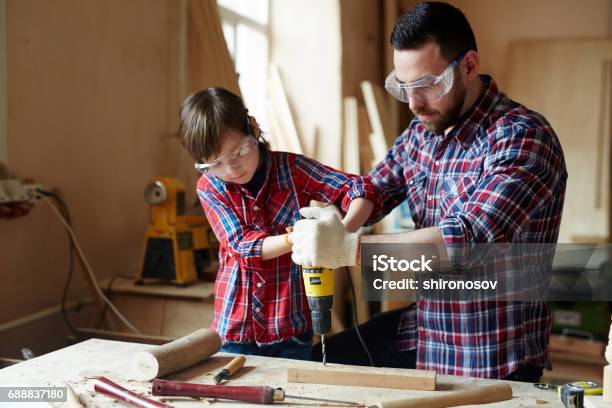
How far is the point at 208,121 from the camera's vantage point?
1816mm

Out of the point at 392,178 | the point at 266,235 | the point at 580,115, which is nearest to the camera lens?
the point at 266,235

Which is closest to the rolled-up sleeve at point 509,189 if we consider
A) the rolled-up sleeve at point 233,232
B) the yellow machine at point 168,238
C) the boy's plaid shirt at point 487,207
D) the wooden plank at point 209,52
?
the boy's plaid shirt at point 487,207

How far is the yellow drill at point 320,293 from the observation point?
1562mm

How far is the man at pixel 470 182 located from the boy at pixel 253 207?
0.84ft

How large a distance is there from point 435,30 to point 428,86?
0.49 feet

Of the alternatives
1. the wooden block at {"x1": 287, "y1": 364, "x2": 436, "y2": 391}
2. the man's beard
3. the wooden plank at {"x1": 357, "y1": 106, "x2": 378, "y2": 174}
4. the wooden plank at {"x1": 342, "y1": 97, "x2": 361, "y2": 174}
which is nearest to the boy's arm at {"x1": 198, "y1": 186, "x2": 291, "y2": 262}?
the wooden block at {"x1": 287, "y1": 364, "x2": 436, "y2": 391}

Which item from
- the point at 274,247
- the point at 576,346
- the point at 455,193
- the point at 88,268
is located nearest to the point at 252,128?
the point at 274,247

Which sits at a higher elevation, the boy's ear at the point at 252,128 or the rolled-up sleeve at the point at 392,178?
the boy's ear at the point at 252,128

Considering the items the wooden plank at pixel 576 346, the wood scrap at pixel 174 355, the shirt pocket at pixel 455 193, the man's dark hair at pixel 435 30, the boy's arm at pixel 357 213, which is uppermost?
the man's dark hair at pixel 435 30

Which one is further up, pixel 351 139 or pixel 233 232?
pixel 351 139

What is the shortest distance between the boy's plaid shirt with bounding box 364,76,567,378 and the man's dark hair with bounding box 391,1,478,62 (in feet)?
0.62

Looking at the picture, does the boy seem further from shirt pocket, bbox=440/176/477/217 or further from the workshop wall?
the workshop wall

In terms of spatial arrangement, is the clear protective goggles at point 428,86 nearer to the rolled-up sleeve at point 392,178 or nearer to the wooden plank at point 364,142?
the rolled-up sleeve at point 392,178

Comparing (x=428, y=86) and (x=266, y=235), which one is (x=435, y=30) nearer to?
(x=428, y=86)
